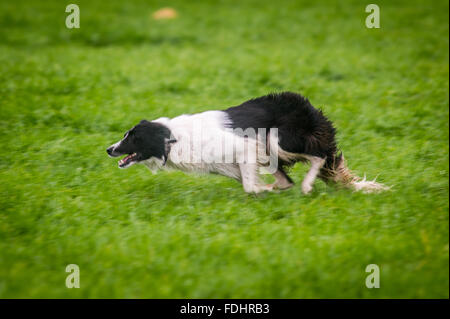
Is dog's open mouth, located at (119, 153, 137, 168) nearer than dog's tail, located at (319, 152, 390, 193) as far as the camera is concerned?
Yes

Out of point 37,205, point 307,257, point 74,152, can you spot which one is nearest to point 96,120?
point 74,152

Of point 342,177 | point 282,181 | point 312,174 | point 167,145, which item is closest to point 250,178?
point 282,181

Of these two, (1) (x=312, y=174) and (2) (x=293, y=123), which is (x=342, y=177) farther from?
(2) (x=293, y=123)

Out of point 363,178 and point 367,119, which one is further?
point 367,119

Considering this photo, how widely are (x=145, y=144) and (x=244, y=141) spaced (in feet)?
3.43

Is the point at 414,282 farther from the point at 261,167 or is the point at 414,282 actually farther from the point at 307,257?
the point at 261,167

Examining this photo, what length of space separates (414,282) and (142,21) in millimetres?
11705

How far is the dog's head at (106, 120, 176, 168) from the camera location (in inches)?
209

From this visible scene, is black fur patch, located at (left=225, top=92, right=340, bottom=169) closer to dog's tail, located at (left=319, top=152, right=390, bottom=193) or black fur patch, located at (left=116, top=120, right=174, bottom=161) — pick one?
dog's tail, located at (left=319, top=152, right=390, bottom=193)

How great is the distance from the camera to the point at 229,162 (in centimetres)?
532

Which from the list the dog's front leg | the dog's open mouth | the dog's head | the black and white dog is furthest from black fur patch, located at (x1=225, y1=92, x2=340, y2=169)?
the dog's open mouth

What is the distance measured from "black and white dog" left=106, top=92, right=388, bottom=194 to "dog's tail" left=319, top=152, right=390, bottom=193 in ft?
0.10

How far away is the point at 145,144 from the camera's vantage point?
5.34 m
